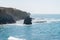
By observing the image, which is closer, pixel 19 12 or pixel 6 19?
pixel 6 19

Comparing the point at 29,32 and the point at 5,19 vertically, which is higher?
the point at 5,19

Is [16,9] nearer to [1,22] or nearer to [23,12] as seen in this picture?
[23,12]

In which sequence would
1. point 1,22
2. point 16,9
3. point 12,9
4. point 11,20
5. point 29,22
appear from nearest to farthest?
point 29,22, point 1,22, point 11,20, point 12,9, point 16,9

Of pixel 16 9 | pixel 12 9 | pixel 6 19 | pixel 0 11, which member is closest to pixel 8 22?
pixel 6 19

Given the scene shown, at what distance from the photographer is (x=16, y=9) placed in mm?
116250

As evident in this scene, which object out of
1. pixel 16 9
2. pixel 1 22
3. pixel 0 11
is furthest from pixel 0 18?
pixel 16 9

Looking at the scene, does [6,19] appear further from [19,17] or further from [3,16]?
[19,17]

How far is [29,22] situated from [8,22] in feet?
44.2

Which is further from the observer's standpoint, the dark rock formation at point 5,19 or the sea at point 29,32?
the dark rock formation at point 5,19

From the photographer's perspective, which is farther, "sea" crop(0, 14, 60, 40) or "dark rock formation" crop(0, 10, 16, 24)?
"dark rock formation" crop(0, 10, 16, 24)

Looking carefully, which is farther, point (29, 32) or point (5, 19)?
point (5, 19)

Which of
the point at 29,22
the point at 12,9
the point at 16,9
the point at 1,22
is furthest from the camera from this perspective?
the point at 16,9

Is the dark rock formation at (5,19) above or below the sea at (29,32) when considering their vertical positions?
above

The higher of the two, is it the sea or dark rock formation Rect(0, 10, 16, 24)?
dark rock formation Rect(0, 10, 16, 24)
